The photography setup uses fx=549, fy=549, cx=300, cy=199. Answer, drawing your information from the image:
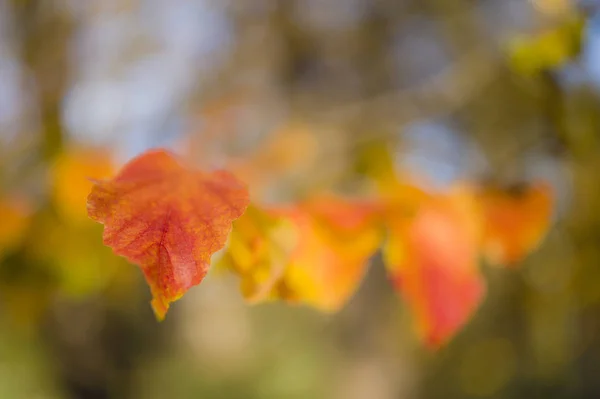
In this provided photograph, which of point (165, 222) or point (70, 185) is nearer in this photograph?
point (165, 222)

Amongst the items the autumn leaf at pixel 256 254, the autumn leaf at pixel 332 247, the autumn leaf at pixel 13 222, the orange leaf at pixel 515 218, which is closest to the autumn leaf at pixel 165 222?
the autumn leaf at pixel 256 254

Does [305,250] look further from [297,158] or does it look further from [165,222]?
[297,158]

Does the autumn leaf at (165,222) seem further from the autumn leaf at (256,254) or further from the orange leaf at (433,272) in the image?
the orange leaf at (433,272)

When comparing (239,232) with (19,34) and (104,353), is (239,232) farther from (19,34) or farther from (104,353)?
(104,353)

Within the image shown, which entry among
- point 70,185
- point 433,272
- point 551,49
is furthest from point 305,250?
point 70,185

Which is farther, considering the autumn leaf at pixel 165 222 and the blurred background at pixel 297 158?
the blurred background at pixel 297 158

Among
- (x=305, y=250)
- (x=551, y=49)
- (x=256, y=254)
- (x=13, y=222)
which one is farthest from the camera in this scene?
(x=13, y=222)
